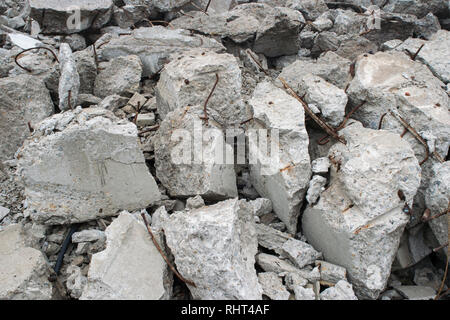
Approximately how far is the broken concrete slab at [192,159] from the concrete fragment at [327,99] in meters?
0.88

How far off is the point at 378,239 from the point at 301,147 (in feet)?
2.91

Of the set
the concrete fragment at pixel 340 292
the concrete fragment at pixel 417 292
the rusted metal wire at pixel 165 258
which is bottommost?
the concrete fragment at pixel 417 292

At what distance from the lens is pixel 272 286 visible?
2402 millimetres

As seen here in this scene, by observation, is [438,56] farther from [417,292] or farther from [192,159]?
[192,159]

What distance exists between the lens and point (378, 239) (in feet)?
8.25

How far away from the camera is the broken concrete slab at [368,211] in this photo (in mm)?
2521

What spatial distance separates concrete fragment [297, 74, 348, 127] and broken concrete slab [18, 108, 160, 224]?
158 cm

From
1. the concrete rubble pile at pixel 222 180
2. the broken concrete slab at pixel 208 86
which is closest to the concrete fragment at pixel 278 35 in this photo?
the concrete rubble pile at pixel 222 180

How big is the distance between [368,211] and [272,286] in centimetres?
83

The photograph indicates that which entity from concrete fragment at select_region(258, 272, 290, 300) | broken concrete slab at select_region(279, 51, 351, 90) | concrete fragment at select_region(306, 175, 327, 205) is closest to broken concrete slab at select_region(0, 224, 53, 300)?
concrete fragment at select_region(258, 272, 290, 300)

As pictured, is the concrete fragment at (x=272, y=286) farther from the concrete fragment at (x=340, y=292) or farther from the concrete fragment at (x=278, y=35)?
the concrete fragment at (x=278, y=35)

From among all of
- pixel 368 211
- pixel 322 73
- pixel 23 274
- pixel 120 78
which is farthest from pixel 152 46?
pixel 368 211

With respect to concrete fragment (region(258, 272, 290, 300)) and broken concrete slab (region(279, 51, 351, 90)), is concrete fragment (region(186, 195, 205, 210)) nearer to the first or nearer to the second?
concrete fragment (region(258, 272, 290, 300))
